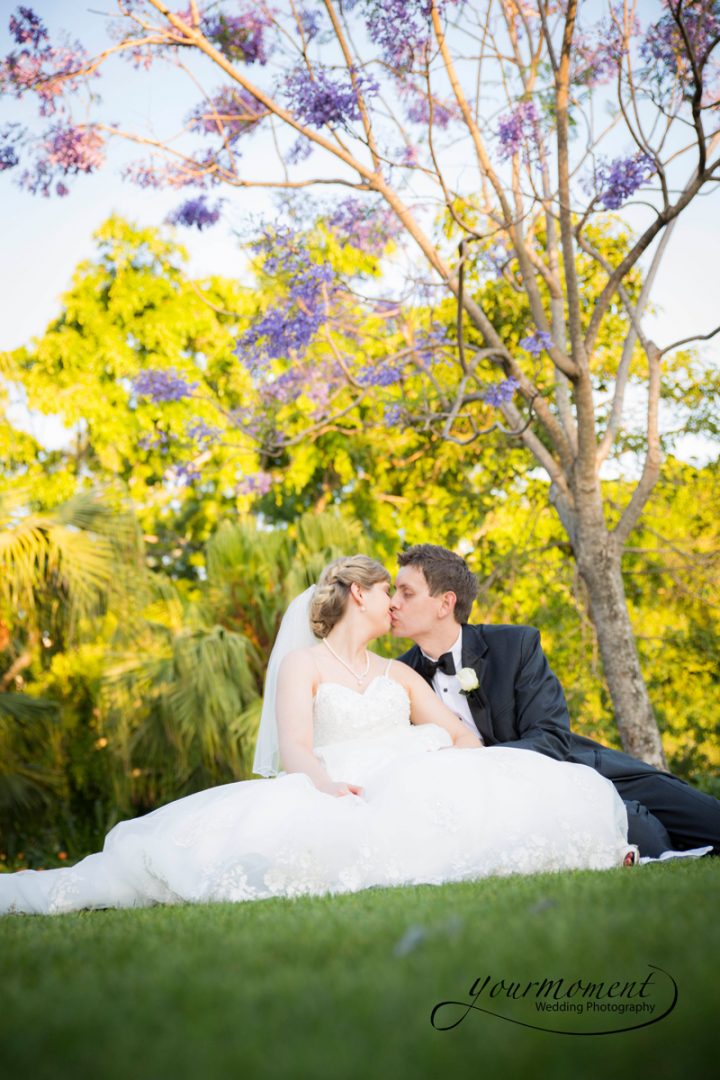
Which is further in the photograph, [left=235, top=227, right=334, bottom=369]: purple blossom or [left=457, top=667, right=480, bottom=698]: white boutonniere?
[left=235, top=227, right=334, bottom=369]: purple blossom

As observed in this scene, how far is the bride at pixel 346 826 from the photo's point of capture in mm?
3686

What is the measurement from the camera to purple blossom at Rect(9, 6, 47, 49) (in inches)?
282

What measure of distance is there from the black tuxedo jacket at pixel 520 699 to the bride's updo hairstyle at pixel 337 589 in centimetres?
69

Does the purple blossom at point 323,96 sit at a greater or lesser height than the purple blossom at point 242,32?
lesser

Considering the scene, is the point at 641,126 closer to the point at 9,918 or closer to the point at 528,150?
the point at 528,150

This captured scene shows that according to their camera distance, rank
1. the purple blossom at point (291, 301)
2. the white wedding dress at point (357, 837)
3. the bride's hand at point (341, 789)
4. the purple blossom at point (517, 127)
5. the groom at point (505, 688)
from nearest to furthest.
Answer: the white wedding dress at point (357, 837), the bride's hand at point (341, 789), the groom at point (505, 688), the purple blossom at point (517, 127), the purple blossom at point (291, 301)

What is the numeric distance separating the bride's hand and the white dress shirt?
135 cm

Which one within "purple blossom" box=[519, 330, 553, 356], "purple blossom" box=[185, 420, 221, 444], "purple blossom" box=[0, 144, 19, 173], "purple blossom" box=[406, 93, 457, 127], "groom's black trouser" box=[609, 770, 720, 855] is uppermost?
"purple blossom" box=[406, 93, 457, 127]

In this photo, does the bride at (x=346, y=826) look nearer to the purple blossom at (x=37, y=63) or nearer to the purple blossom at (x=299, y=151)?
the purple blossom at (x=299, y=151)

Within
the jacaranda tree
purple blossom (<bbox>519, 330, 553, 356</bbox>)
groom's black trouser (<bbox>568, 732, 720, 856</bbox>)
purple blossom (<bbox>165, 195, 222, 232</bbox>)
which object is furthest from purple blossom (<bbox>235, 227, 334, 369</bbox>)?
groom's black trouser (<bbox>568, 732, 720, 856</bbox>)

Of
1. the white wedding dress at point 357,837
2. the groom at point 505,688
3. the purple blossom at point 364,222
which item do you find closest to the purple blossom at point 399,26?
the purple blossom at point 364,222

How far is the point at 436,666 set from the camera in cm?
554

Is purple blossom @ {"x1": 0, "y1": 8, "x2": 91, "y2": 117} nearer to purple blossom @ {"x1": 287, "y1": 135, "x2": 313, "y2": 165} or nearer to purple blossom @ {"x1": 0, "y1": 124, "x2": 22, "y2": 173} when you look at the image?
purple blossom @ {"x1": 0, "y1": 124, "x2": 22, "y2": 173}

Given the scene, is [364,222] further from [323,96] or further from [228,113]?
[323,96]
